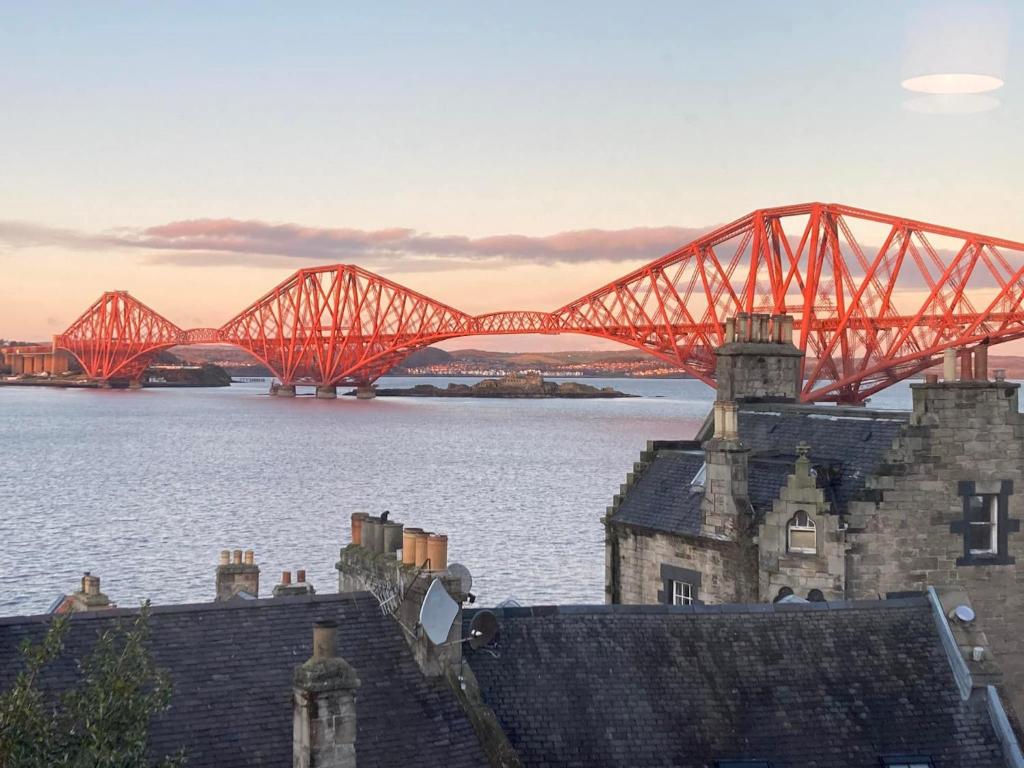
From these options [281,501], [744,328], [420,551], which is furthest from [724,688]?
[281,501]

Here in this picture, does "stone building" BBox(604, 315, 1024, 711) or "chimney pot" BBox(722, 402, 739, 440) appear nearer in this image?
"stone building" BBox(604, 315, 1024, 711)

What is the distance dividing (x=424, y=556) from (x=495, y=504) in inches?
2622

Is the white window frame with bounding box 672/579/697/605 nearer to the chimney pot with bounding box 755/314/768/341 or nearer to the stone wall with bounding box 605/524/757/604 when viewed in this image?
the stone wall with bounding box 605/524/757/604

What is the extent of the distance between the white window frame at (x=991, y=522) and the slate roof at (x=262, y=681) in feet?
36.2

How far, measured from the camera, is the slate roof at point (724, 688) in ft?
50.9

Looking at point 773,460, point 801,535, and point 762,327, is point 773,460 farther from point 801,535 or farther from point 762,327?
point 762,327

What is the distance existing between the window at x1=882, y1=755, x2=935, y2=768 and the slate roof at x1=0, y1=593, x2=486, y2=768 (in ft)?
17.0

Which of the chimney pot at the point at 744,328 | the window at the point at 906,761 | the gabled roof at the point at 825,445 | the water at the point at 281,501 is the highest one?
the chimney pot at the point at 744,328

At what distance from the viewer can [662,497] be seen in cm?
2580

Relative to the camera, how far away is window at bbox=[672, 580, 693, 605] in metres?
23.9

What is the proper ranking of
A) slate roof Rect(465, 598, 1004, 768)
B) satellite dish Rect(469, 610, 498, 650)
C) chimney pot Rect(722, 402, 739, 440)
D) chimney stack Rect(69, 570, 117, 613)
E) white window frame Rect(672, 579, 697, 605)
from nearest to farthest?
slate roof Rect(465, 598, 1004, 768) < satellite dish Rect(469, 610, 498, 650) < chimney stack Rect(69, 570, 117, 613) < chimney pot Rect(722, 402, 739, 440) < white window frame Rect(672, 579, 697, 605)

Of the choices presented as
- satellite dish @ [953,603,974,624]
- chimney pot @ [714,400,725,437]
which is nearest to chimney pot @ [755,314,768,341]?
chimney pot @ [714,400,725,437]

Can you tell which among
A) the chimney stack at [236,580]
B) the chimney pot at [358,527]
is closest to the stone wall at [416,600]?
the chimney pot at [358,527]

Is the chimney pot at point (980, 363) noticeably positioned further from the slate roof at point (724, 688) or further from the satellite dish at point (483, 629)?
the satellite dish at point (483, 629)
